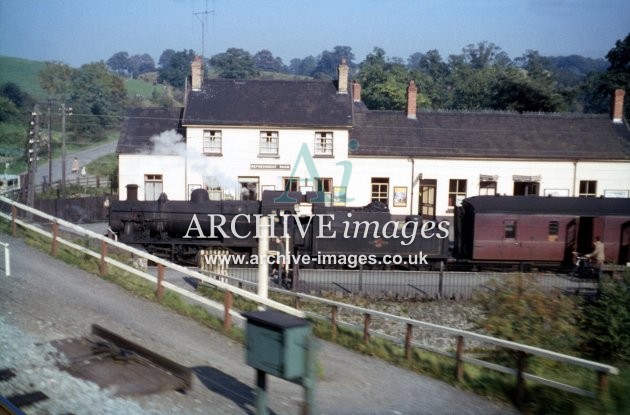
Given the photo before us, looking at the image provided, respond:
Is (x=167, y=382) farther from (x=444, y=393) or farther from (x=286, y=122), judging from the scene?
(x=286, y=122)

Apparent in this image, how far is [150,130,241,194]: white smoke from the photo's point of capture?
26.5 metres

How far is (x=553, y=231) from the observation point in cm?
2173

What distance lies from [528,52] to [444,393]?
66.4m

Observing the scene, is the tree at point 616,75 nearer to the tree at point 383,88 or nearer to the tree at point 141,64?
the tree at point 383,88

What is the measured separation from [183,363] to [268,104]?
72.9 feet

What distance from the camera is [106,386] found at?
6.04 m

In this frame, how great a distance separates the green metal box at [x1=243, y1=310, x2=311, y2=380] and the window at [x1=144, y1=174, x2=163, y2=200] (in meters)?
24.1

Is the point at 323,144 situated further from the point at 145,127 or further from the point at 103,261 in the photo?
the point at 103,261

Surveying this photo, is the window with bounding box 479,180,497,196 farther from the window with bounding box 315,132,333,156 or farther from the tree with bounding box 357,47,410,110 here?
the tree with bounding box 357,47,410,110

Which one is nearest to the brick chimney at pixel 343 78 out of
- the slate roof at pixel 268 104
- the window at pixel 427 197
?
the slate roof at pixel 268 104

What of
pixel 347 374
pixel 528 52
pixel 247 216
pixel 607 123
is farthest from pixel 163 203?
pixel 528 52

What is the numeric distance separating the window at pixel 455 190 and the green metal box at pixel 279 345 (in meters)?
25.3

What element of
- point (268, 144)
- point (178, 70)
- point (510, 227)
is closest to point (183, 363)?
point (510, 227)

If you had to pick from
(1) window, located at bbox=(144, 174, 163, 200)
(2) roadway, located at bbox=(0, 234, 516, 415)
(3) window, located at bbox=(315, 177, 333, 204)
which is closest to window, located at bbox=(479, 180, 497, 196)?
(3) window, located at bbox=(315, 177, 333, 204)
